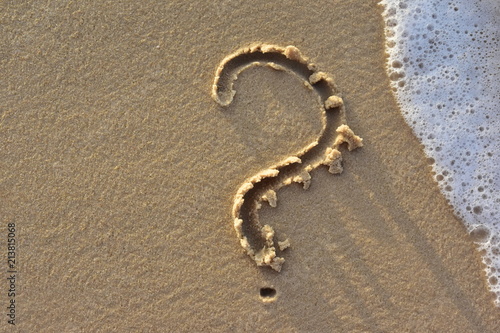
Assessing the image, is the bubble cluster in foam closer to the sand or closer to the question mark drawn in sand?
the sand

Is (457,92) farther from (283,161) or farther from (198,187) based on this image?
(198,187)

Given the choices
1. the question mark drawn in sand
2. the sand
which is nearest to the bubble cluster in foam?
the sand

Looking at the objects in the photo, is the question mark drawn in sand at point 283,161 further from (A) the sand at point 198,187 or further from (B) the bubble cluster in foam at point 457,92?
(B) the bubble cluster in foam at point 457,92

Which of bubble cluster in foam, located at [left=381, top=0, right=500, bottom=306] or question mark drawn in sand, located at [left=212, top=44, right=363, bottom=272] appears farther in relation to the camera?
bubble cluster in foam, located at [left=381, top=0, right=500, bottom=306]

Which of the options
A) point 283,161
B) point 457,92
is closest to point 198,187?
point 283,161

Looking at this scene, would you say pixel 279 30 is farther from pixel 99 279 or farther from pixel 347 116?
pixel 99 279
